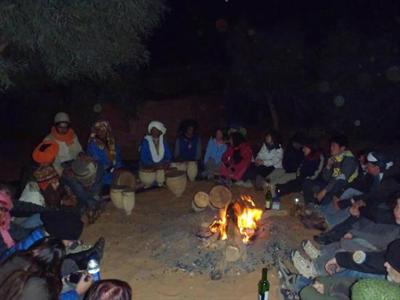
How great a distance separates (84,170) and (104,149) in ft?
2.95

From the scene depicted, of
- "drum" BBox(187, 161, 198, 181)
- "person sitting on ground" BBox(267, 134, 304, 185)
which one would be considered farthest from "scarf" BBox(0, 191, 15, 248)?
"person sitting on ground" BBox(267, 134, 304, 185)

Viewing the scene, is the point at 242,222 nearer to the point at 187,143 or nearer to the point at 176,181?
the point at 176,181

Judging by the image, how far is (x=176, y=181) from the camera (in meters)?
8.24

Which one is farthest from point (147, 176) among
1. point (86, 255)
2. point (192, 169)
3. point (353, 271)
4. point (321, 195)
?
point (353, 271)

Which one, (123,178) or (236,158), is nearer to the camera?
(123,178)

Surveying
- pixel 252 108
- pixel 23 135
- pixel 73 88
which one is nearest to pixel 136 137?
pixel 73 88

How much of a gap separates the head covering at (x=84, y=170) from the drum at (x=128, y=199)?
574mm

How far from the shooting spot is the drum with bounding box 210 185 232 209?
22.5ft

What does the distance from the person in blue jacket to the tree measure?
8.81 feet

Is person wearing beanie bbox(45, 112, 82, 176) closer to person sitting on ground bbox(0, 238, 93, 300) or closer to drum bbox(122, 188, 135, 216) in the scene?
drum bbox(122, 188, 135, 216)

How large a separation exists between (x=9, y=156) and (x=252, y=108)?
8.29 metres

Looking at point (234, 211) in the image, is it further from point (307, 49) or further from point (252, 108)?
point (252, 108)

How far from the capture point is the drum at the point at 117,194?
7602 mm

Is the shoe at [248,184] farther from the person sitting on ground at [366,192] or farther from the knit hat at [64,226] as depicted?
the knit hat at [64,226]
